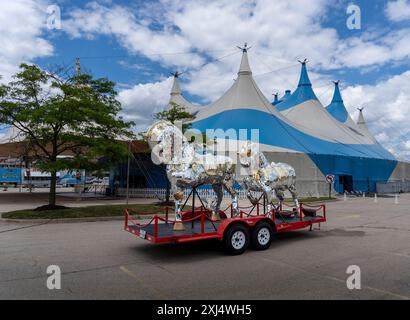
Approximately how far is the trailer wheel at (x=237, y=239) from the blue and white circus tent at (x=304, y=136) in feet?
70.9

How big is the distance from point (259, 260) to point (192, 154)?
3.23 meters

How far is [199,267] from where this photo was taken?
7.40 m

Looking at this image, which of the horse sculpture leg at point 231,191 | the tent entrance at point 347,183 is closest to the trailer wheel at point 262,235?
the horse sculpture leg at point 231,191

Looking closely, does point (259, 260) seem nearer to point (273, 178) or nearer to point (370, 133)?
point (273, 178)

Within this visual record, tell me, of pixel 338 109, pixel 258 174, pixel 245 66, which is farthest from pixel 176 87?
pixel 258 174

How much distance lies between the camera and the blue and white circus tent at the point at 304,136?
32812mm

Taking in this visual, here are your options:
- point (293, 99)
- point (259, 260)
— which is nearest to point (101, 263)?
point (259, 260)

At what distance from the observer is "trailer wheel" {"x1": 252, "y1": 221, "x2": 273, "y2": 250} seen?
29.6ft

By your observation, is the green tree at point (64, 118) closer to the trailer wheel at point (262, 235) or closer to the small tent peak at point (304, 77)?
the trailer wheel at point (262, 235)

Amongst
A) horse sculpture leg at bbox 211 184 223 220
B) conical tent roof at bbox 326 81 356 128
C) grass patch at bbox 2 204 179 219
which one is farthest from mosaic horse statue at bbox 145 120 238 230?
conical tent roof at bbox 326 81 356 128

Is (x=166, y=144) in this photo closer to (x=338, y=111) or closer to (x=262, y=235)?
(x=262, y=235)

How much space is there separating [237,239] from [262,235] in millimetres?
940

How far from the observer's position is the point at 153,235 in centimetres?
790

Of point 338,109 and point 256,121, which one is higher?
point 338,109
